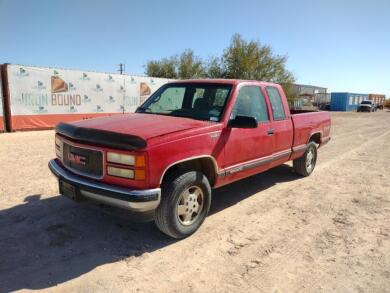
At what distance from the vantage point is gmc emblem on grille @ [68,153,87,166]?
146 inches

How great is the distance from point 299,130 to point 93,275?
4.66 metres

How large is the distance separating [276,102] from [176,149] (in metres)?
2.85

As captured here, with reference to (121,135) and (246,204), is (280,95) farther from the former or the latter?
(121,135)

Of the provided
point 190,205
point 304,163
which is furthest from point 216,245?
point 304,163

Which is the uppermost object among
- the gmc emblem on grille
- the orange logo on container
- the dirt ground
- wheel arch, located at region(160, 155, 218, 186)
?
the orange logo on container

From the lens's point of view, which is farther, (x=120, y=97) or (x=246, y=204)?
(x=120, y=97)

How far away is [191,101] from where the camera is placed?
5035 mm

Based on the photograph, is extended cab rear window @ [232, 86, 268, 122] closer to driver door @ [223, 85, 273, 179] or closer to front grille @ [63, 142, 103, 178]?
driver door @ [223, 85, 273, 179]

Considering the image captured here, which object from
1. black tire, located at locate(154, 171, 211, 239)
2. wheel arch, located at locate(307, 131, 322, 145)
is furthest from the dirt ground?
wheel arch, located at locate(307, 131, 322, 145)

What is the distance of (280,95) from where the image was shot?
19.7ft

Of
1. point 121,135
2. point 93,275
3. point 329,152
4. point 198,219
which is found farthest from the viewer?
point 329,152

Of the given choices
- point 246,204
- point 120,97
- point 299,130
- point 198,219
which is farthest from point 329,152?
point 120,97

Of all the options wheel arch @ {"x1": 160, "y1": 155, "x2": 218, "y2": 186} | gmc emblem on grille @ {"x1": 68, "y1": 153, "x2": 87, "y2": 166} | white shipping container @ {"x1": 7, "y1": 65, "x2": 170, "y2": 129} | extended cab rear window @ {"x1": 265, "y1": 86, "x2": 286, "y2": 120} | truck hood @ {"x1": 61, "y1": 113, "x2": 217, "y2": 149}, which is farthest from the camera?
white shipping container @ {"x1": 7, "y1": 65, "x2": 170, "y2": 129}

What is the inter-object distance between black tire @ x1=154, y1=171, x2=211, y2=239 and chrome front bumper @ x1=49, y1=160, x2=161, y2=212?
21cm
